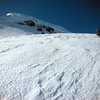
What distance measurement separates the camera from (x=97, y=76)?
2.19 m

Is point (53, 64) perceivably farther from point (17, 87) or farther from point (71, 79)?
point (17, 87)

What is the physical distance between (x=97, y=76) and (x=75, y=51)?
144 cm

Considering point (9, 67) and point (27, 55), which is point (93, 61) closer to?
point (27, 55)

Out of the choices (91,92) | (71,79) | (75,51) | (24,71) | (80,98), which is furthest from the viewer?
(75,51)

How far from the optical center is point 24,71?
2.25 m

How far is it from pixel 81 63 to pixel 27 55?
1.90 m

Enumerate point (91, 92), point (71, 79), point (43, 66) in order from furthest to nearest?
1. point (43, 66)
2. point (71, 79)
3. point (91, 92)

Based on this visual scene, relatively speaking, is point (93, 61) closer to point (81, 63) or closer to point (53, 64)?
point (81, 63)

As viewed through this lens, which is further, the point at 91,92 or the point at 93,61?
the point at 93,61

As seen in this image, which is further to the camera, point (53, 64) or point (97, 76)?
point (53, 64)

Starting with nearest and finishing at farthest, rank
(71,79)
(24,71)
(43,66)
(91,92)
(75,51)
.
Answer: (91,92) → (71,79) → (24,71) → (43,66) → (75,51)

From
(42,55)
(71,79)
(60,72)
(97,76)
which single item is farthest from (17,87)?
(97,76)

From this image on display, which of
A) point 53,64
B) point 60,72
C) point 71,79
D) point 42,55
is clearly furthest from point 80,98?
point 42,55

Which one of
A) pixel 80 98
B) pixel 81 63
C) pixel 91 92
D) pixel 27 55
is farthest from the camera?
pixel 27 55
